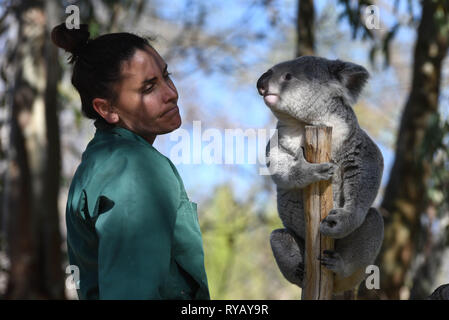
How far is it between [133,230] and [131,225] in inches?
0.5

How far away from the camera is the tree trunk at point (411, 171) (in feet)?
18.7

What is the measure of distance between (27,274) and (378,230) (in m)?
4.49

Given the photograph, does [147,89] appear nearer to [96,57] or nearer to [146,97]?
[146,97]

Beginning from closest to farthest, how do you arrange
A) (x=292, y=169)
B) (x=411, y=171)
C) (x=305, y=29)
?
(x=292, y=169) → (x=305, y=29) → (x=411, y=171)

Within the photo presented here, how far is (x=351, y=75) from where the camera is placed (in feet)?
7.39

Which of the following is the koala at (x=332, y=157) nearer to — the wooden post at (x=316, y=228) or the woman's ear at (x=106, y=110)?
the wooden post at (x=316, y=228)

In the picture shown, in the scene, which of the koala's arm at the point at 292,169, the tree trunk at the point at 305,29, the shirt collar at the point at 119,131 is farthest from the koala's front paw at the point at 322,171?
the tree trunk at the point at 305,29

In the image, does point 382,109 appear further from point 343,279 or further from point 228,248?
point 343,279

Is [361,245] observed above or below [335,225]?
below

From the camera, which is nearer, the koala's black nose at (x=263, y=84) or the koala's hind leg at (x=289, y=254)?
the koala's black nose at (x=263, y=84)

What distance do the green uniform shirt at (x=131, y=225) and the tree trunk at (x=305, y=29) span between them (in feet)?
12.1

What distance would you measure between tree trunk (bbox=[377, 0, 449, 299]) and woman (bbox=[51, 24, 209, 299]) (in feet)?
15.1

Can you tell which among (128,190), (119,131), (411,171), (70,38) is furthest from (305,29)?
(128,190)

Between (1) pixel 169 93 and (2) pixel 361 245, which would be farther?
(2) pixel 361 245
